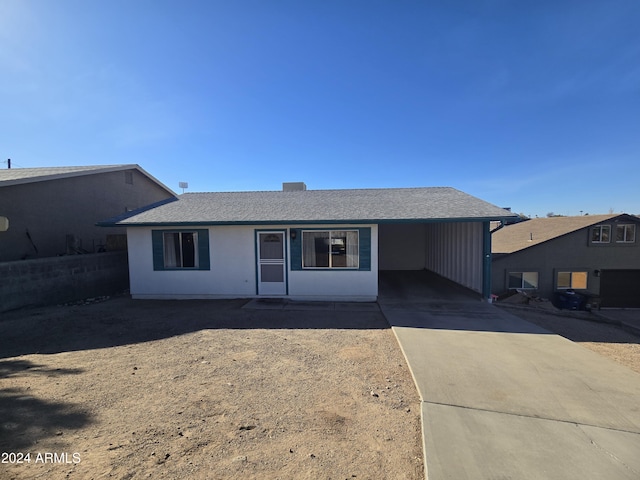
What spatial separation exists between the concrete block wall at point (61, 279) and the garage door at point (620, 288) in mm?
21467

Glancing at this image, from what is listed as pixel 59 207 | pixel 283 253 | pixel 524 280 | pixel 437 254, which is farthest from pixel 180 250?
pixel 524 280

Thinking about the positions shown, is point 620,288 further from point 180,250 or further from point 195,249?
point 180,250

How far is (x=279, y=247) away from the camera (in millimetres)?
9328

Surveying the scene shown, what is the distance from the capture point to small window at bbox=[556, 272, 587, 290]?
46.5ft

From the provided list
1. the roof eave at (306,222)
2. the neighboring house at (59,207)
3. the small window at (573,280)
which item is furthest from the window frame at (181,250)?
the small window at (573,280)

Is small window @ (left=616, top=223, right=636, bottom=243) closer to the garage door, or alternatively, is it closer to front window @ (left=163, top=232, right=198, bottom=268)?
the garage door

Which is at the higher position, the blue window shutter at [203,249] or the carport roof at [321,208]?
the carport roof at [321,208]

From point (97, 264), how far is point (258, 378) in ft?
30.3

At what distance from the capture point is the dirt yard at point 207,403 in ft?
8.45

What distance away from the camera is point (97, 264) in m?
10.4

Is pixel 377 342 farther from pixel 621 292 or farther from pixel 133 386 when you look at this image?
pixel 621 292

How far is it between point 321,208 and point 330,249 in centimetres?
151

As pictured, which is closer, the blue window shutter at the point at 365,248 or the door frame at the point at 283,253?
the blue window shutter at the point at 365,248

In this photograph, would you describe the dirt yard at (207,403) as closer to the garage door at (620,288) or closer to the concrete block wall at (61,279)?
the concrete block wall at (61,279)
